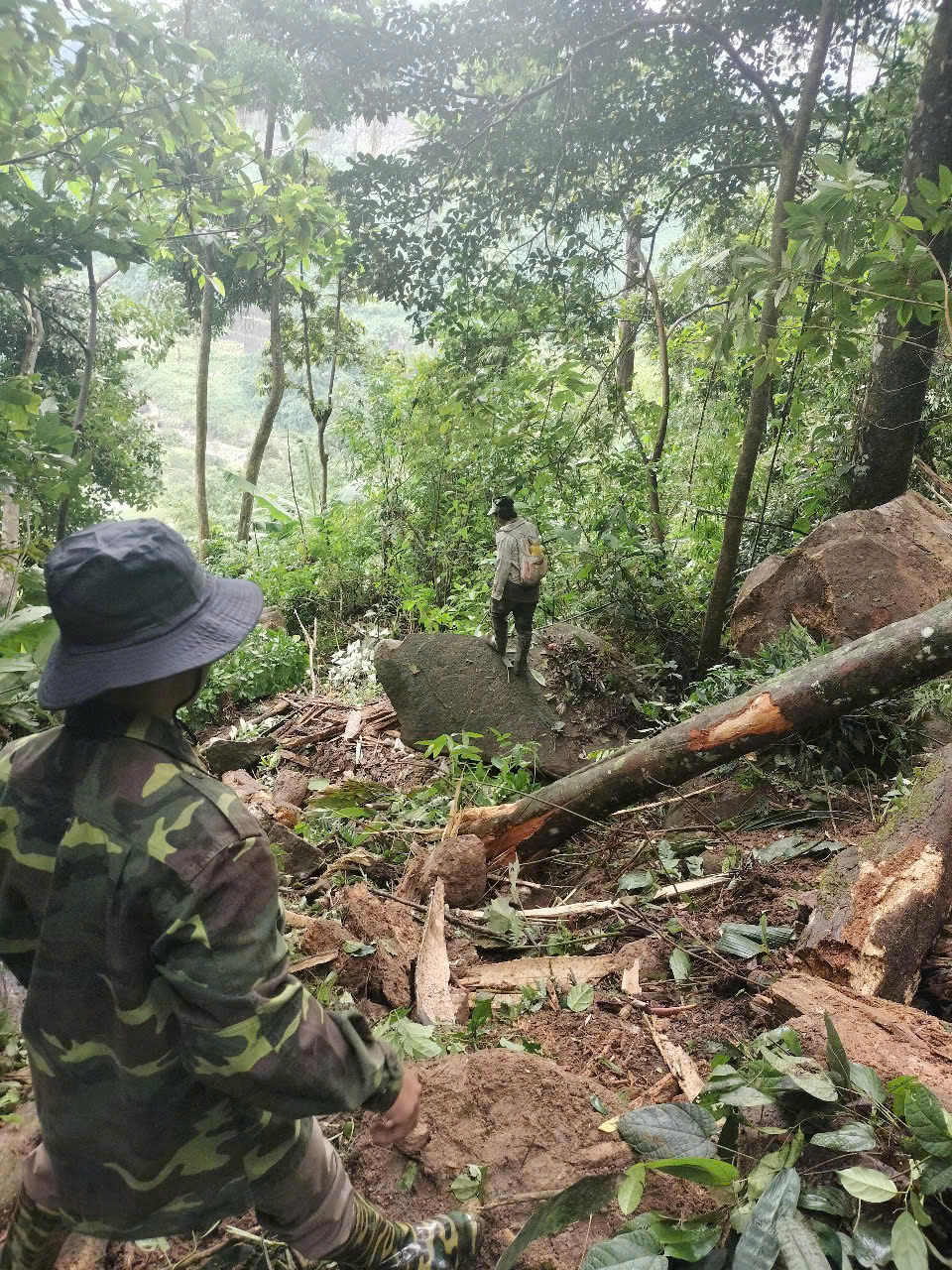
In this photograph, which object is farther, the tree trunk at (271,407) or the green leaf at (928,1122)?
the tree trunk at (271,407)

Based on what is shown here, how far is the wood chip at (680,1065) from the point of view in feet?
8.27

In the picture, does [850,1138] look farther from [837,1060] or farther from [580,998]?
[580,998]

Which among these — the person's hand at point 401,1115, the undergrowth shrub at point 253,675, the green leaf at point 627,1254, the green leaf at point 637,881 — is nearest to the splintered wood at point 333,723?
the undergrowth shrub at point 253,675

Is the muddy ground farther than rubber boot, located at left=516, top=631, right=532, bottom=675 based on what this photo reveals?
No

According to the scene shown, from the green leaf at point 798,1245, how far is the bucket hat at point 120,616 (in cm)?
167

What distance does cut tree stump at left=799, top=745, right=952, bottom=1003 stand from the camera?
→ 268cm

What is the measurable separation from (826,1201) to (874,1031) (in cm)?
60

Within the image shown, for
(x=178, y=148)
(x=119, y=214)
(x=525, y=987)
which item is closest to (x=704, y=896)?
(x=525, y=987)

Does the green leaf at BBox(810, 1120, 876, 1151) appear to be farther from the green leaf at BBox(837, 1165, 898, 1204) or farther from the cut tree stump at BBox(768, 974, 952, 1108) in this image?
the cut tree stump at BBox(768, 974, 952, 1108)

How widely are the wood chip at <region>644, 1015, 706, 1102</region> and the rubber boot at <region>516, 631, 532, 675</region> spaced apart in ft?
14.8

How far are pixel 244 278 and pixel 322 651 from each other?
358 inches

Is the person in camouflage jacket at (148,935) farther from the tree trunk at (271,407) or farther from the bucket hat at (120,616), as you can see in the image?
the tree trunk at (271,407)

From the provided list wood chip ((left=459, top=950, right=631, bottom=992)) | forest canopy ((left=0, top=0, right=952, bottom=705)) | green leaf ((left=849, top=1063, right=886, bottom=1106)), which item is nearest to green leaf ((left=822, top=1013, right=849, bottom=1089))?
green leaf ((left=849, top=1063, right=886, bottom=1106))

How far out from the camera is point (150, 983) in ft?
4.75
